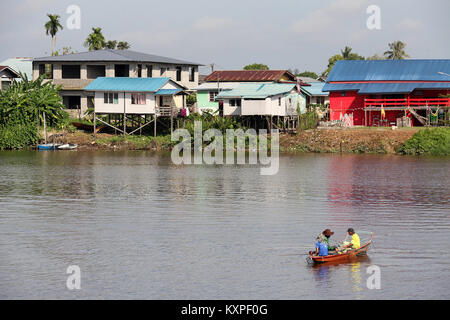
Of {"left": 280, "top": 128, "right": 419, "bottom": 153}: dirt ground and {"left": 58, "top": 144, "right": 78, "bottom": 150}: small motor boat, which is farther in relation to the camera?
{"left": 58, "top": 144, "right": 78, "bottom": 150}: small motor boat

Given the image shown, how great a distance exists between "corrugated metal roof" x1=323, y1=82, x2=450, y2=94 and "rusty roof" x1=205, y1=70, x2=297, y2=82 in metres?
9.71

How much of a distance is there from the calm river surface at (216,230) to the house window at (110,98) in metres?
21.2

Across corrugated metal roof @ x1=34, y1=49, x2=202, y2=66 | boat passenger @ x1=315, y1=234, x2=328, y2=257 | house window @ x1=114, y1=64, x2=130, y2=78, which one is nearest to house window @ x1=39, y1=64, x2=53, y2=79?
corrugated metal roof @ x1=34, y1=49, x2=202, y2=66

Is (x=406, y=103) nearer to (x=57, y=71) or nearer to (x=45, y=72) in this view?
(x=57, y=71)

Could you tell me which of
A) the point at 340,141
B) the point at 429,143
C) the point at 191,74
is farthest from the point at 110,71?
the point at 429,143

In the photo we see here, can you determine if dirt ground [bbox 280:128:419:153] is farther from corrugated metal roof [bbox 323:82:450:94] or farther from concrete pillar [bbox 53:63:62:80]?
concrete pillar [bbox 53:63:62:80]

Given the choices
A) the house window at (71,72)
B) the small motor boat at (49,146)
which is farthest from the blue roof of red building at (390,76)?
the house window at (71,72)

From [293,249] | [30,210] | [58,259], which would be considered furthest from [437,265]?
[30,210]

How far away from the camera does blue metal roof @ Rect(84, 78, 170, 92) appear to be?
2948 inches

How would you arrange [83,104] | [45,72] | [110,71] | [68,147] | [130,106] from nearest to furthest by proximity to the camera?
[68,147] → [130,106] → [83,104] → [110,71] → [45,72]

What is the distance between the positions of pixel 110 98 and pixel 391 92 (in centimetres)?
2869

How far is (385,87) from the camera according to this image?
243ft

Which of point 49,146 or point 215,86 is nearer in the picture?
point 49,146
